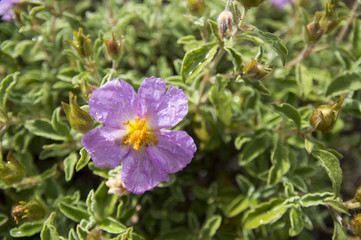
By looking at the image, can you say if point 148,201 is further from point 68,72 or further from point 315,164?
point 315,164

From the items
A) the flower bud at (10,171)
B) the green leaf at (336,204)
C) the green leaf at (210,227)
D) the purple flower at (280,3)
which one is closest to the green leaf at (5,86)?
the flower bud at (10,171)

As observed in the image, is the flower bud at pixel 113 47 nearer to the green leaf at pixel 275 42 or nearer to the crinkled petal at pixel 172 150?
the crinkled petal at pixel 172 150

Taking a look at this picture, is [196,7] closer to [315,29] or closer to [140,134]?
[315,29]

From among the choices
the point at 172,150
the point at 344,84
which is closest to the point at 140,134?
the point at 172,150

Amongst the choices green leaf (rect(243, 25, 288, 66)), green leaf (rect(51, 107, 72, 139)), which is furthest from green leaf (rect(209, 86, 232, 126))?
green leaf (rect(51, 107, 72, 139))

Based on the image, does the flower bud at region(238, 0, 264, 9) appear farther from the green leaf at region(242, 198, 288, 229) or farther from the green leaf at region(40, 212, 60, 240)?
the green leaf at region(40, 212, 60, 240)

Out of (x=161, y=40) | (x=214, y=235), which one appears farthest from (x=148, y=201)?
(x=161, y=40)
